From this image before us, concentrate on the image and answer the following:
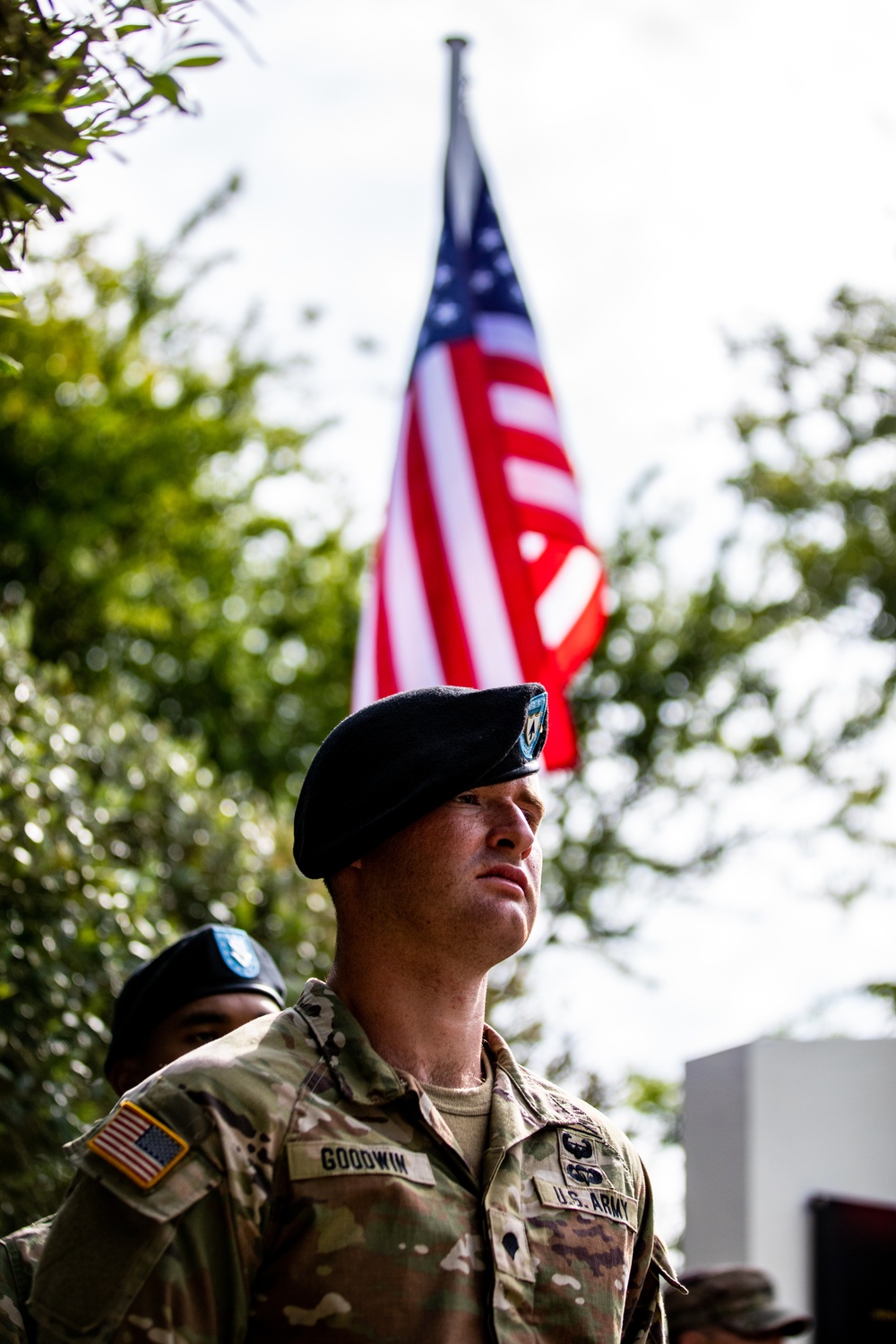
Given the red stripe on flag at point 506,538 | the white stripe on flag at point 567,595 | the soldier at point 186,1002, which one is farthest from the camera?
the white stripe on flag at point 567,595

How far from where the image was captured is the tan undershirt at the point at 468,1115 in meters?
2.02

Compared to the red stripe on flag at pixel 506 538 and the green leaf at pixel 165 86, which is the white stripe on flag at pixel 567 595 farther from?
the green leaf at pixel 165 86

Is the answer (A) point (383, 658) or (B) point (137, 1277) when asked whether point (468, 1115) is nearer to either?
(B) point (137, 1277)

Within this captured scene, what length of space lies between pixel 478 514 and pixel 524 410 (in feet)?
2.05

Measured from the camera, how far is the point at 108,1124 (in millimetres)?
1812

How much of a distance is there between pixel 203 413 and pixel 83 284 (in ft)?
3.66

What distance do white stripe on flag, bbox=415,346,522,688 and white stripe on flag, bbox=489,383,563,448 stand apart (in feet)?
0.65

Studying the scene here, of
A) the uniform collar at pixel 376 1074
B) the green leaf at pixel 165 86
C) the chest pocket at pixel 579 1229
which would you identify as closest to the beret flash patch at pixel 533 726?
the uniform collar at pixel 376 1074

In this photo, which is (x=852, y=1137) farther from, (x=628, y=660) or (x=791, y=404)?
(x=791, y=404)

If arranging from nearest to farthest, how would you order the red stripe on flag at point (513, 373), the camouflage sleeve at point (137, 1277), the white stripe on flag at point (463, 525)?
the camouflage sleeve at point (137, 1277), the white stripe on flag at point (463, 525), the red stripe on flag at point (513, 373)

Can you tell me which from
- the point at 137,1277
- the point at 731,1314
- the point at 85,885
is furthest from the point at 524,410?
the point at 137,1277

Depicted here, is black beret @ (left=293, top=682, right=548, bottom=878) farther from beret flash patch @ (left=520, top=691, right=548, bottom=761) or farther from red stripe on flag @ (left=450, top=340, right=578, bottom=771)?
red stripe on flag @ (left=450, top=340, right=578, bottom=771)

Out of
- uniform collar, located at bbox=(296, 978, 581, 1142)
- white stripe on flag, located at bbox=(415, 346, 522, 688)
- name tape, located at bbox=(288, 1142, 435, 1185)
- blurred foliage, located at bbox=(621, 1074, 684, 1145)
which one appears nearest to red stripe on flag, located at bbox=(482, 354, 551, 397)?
white stripe on flag, located at bbox=(415, 346, 522, 688)

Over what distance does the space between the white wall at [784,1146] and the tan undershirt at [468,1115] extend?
3.31 meters
